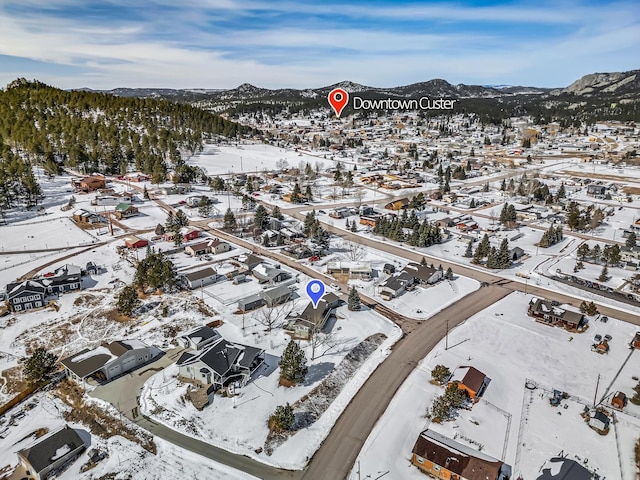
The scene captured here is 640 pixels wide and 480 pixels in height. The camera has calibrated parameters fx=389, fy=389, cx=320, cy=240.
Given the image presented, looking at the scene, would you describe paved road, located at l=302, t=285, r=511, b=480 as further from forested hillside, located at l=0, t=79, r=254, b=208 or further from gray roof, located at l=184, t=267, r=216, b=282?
forested hillside, located at l=0, t=79, r=254, b=208

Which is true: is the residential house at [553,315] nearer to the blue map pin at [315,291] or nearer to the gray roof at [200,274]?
the blue map pin at [315,291]

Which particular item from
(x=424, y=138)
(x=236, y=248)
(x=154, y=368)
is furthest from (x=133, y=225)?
(x=424, y=138)

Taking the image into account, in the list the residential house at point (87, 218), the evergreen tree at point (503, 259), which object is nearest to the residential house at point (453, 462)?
the evergreen tree at point (503, 259)

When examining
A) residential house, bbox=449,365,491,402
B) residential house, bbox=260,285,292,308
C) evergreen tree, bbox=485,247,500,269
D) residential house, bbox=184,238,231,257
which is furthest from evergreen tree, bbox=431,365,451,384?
residential house, bbox=184,238,231,257

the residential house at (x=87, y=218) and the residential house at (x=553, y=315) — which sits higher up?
the residential house at (x=87, y=218)

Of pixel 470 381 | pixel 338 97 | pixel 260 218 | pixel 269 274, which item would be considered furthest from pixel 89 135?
pixel 470 381
